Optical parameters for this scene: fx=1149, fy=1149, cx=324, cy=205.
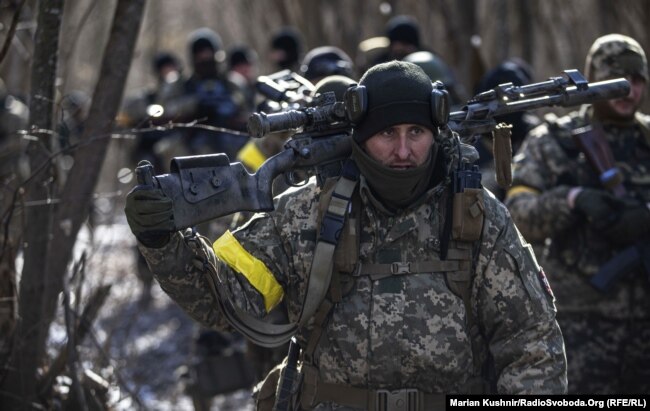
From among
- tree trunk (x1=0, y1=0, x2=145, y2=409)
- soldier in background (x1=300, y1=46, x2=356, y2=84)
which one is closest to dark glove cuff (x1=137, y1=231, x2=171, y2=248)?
tree trunk (x1=0, y1=0, x2=145, y2=409)

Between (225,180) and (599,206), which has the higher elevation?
(225,180)

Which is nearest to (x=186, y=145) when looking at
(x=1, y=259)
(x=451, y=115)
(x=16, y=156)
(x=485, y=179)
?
(x=16, y=156)

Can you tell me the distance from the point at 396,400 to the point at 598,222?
2.18 m

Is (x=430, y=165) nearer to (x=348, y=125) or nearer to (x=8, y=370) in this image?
(x=348, y=125)

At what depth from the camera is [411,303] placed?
4.05 metres

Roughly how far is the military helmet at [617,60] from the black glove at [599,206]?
67 centimetres

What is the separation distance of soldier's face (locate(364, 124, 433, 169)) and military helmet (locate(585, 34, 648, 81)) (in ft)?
7.29

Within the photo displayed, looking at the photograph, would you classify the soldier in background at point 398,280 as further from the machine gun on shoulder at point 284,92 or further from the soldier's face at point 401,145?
the machine gun on shoulder at point 284,92

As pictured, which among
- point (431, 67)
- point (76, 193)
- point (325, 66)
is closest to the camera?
point (76, 193)

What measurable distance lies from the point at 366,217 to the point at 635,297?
2.37m

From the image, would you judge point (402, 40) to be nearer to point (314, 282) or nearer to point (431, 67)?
point (431, 67)

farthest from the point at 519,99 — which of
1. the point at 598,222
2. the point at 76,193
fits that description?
the point at 76,193

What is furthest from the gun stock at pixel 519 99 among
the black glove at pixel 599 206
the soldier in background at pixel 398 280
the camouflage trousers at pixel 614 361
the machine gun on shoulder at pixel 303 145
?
the camouflage trousers at pixel 614 361

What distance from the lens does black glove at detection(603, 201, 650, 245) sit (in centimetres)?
576
